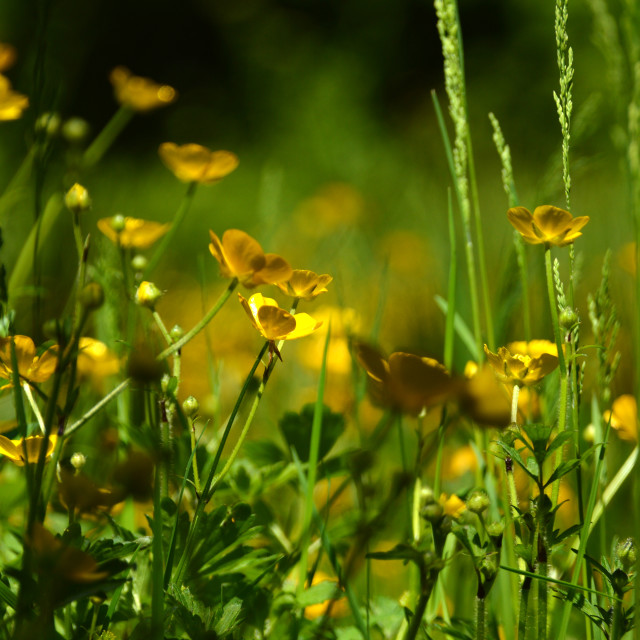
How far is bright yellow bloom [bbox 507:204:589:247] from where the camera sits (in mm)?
516

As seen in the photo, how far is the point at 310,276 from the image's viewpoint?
531 millimetres

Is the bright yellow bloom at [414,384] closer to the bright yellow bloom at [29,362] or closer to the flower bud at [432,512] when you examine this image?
the flower bud at [432,512]

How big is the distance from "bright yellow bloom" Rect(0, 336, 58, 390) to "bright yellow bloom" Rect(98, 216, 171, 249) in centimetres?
15

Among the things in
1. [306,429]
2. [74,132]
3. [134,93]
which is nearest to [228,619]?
[306,429]

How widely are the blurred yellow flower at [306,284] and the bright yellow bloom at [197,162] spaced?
0.19 m

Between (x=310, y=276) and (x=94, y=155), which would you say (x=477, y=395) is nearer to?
(x=310, y=276)

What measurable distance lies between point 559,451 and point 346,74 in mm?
4435

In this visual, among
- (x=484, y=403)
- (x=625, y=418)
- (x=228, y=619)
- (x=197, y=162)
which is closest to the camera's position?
(x=484, y=403)

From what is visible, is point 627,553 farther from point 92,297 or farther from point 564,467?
point 92,297

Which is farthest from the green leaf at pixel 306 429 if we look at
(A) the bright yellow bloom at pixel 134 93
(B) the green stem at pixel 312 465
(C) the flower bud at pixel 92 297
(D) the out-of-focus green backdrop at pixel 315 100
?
(D) the out-of-focus green backdrop at pixel 315 100

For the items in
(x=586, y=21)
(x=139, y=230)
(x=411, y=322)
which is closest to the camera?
(x=139, y=230)

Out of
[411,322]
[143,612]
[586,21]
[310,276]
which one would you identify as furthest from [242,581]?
[586,21]

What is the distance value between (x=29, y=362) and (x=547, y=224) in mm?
333

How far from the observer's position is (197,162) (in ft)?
2.32
